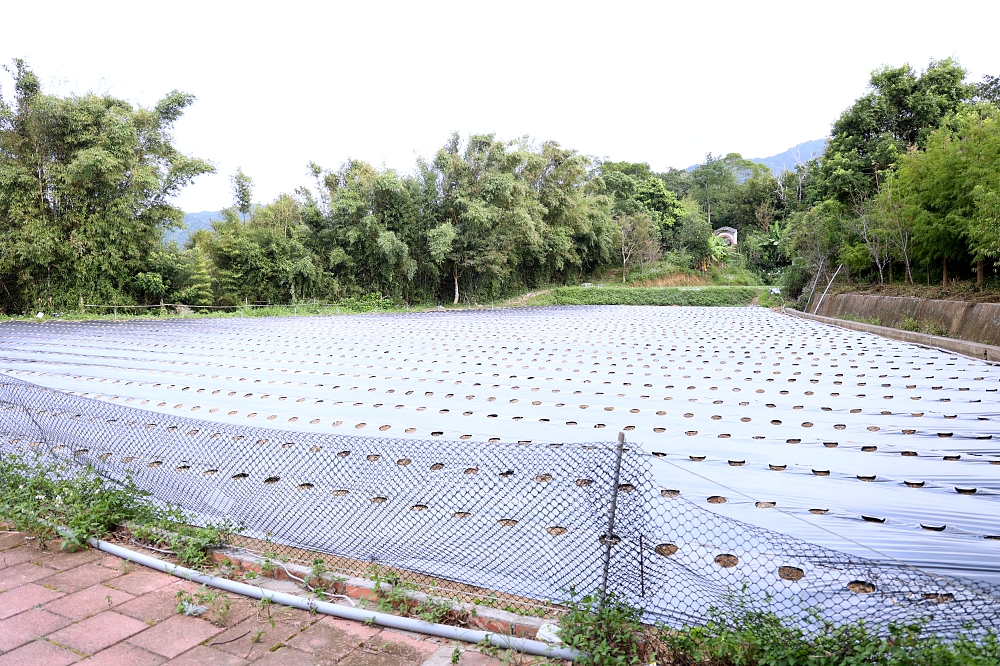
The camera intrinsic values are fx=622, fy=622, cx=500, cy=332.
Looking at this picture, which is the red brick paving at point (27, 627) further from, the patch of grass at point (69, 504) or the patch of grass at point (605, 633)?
the patch of grass at point (605, 633)

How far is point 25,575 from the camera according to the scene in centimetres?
241

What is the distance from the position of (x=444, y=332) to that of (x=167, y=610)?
10.5m

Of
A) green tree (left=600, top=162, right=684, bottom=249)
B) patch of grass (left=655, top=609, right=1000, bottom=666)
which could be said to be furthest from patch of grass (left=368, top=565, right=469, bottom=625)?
green tree (left=600, top=162, right=684, bottom=249)

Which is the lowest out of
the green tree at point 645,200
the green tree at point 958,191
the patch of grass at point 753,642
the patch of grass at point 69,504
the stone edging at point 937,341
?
the stone edging at point 937,341

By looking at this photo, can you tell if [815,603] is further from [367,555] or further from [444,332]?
[444,332]

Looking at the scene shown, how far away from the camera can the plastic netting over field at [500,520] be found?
201 cm

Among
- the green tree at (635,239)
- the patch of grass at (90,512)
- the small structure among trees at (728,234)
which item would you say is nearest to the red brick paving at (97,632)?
the patch of grass at (90,512)

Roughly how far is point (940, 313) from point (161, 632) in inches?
493

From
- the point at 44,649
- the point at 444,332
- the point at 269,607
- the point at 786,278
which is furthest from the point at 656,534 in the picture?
the point at 786,278

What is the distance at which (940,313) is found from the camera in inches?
427

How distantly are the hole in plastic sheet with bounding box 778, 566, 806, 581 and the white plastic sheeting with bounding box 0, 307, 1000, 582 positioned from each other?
366 millimetres

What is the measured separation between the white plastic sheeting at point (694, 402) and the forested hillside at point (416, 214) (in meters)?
5.07

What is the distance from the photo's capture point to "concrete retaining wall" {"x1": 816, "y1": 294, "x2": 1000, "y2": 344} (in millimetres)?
9203

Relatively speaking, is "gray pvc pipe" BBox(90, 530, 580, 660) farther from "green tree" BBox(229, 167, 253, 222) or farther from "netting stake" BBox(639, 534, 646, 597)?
"green tree" BBox(229, 167, 253, 222)
